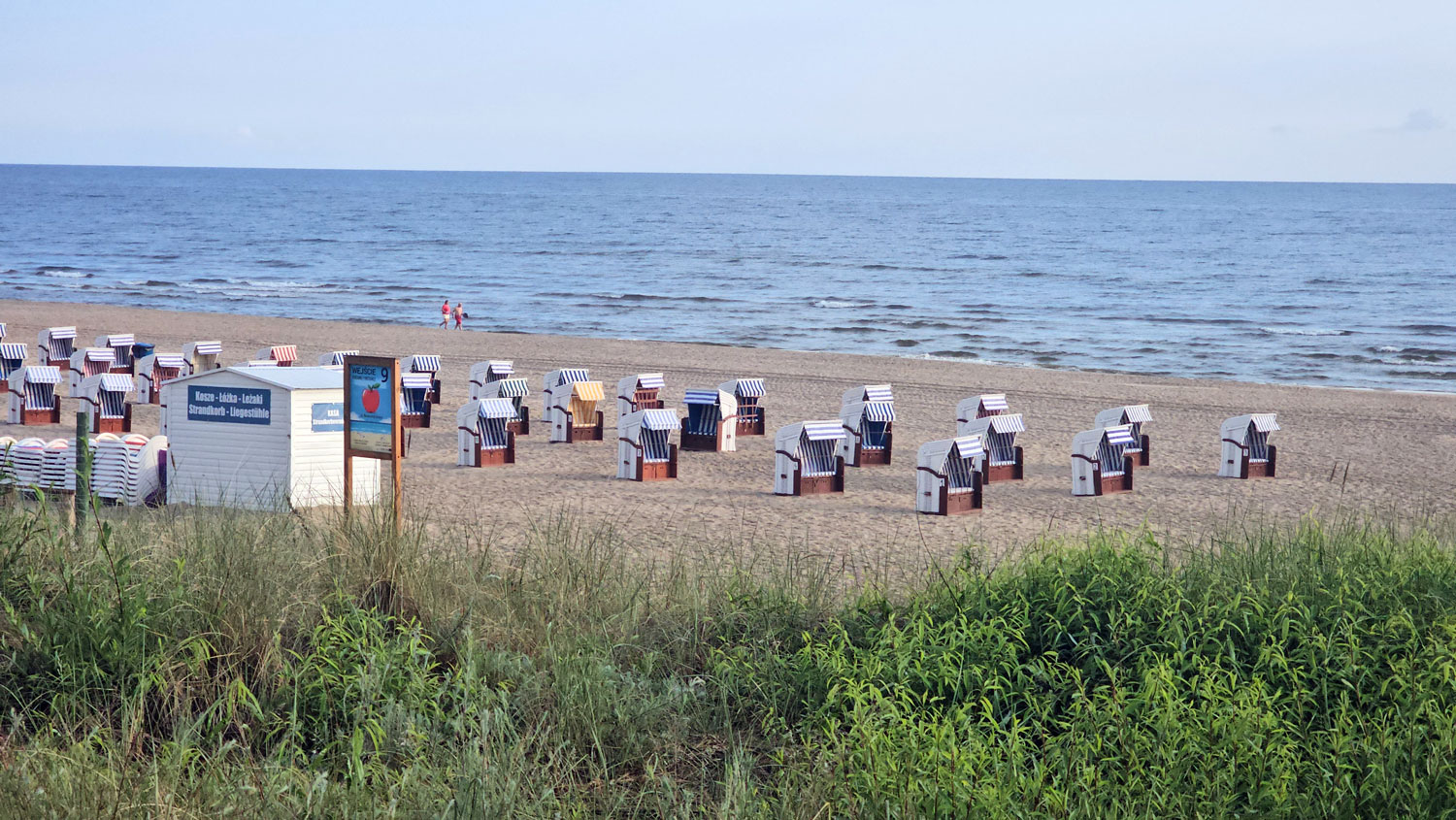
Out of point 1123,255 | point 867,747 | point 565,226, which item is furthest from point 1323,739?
point 565,226

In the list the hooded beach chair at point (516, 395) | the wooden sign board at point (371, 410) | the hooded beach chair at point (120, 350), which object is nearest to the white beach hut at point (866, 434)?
the hooded beach chair at point (516, 395)

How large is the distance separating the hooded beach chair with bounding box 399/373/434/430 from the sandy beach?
409 millimetres

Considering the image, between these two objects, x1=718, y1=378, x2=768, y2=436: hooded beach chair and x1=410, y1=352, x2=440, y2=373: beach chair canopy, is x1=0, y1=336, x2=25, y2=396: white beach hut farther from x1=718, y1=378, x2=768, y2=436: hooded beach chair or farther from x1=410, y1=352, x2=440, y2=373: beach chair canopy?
x1=718, y1=378, x2=768, y2=436: hooded beach chair

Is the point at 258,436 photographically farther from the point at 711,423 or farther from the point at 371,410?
the point at 711,423

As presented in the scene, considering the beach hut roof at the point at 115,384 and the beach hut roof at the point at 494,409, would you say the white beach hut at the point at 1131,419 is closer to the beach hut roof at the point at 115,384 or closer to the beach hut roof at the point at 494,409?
the beach hut roof at the point at 494,409

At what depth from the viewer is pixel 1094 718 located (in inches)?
196

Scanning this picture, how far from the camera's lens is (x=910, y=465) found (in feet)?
48.5


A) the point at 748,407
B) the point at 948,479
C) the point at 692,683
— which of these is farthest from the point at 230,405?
the point at 748,407

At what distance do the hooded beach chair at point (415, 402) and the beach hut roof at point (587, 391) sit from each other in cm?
208

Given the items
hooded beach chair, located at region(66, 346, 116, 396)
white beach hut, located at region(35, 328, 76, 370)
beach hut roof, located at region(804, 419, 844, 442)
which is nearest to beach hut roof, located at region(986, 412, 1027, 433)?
beach hut roof, located at region(804, 419, 844, 442)

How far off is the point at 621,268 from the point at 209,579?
2133 inches

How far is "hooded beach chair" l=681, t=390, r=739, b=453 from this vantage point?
15391 millimetres

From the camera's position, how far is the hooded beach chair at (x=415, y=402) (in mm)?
16641

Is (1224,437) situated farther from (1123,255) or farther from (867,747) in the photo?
(1123,255)
